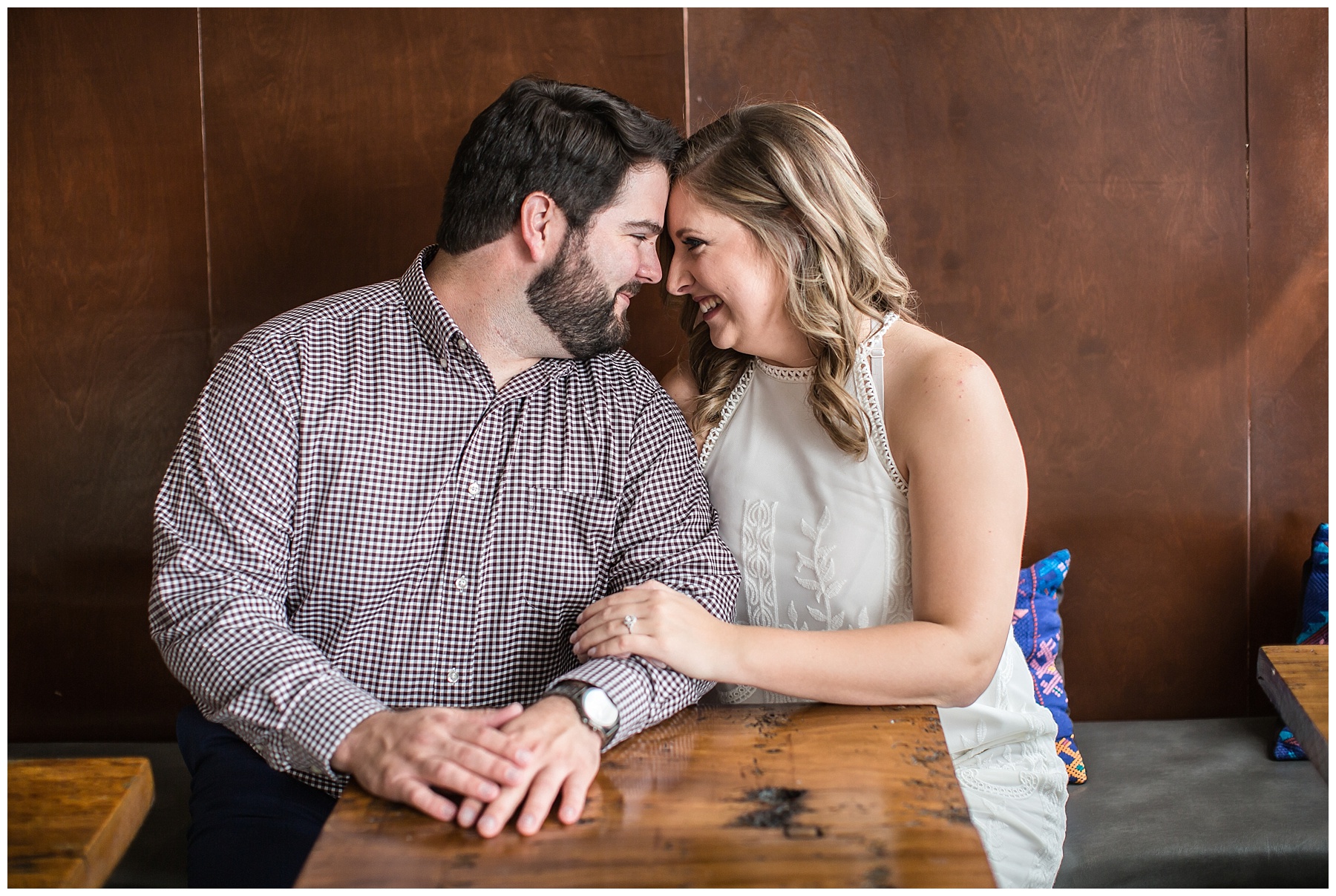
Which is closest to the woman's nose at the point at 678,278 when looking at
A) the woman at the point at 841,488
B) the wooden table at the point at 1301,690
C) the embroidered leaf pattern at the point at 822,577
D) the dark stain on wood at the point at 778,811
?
the woman at the point at 841,488

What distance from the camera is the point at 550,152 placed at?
1.78m

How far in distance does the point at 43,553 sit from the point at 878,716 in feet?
6.55

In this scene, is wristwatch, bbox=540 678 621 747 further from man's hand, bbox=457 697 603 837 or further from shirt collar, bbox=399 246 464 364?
shirt collar, bbox=399 246 464 364

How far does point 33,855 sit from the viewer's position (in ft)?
3.48

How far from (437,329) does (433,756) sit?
785 mm

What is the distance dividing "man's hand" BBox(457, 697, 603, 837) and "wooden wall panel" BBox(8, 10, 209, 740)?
143cm

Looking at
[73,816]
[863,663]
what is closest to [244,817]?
[73,816]

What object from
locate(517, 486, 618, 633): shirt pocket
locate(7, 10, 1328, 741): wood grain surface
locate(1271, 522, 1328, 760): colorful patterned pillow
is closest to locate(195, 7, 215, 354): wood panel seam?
locate(7, 10, 1328, 741): wood grain surface

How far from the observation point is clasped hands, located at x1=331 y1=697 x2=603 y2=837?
117 centimetres

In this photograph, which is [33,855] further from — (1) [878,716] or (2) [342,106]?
(2) [342,106]

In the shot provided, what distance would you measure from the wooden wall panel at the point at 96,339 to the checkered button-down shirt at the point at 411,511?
0.73 m

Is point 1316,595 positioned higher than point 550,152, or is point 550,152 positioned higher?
point 550,152

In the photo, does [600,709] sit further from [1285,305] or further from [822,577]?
[1285,305]

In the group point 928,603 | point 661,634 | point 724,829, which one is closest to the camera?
point 724,829
